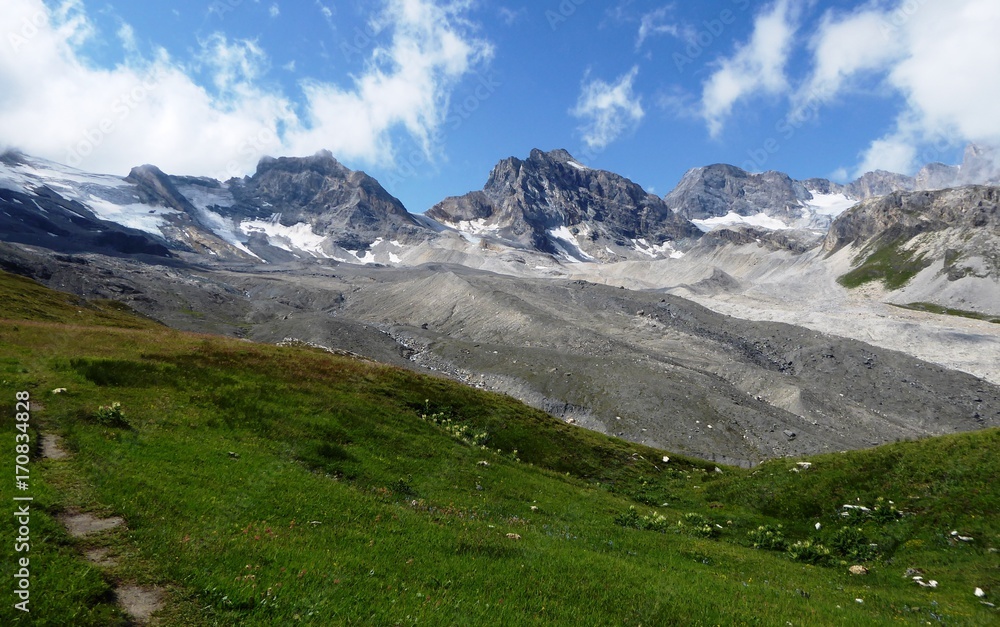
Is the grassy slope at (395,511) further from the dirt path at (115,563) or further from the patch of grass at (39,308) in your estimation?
the patch of grass at (39,308)

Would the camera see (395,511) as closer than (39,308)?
Yes

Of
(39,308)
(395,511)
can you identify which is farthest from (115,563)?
(39,308)

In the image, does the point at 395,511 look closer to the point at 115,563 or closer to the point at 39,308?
the point at 115,563

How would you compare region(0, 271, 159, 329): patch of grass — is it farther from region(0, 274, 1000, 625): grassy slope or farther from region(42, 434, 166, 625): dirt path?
region(42, 434, 166, 625): dirt path

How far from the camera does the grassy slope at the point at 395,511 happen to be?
1066 cm

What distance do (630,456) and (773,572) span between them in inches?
833

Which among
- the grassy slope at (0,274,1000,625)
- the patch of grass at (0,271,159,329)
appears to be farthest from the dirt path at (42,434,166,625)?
the patch of grass at (0,271,159,329)

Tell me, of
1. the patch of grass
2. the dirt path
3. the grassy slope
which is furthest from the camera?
the patch of grass

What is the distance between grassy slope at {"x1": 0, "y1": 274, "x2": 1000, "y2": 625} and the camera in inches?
420

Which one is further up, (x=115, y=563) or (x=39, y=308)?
(x=115, y=563)

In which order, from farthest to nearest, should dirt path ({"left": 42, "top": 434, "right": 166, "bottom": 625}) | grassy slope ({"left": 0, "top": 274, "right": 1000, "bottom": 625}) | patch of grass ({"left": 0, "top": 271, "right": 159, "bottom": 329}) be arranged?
patch of grass ({"left": 0, "top": 271, "right": 159, "bottom": 329}) → grassy slope ({"left": 0, "top": 274, "right": 1000, "bottom": 625}) → dirt path ({"left": 42, "top": 434, "right": 166, "bottom": 625})

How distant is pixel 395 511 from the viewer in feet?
52.9

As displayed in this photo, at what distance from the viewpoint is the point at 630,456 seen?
3853 cm

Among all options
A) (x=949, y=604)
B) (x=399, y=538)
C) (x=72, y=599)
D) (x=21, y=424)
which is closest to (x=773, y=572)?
(x=949, y=604)
